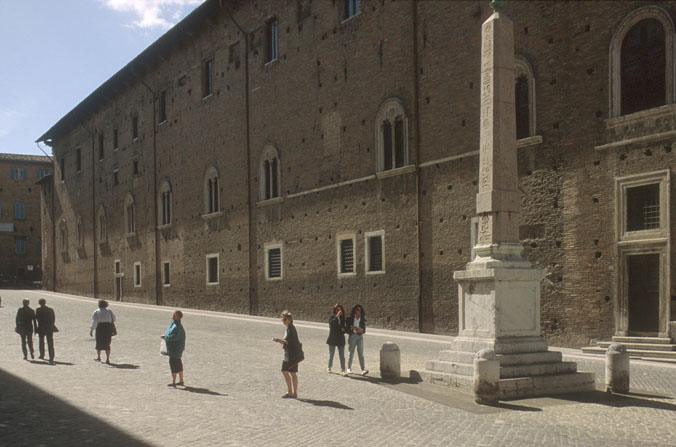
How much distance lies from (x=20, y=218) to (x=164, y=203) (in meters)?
37.5

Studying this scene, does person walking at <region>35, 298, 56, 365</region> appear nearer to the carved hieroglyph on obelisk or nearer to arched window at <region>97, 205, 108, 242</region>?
the carved hieroglyph on obelisk

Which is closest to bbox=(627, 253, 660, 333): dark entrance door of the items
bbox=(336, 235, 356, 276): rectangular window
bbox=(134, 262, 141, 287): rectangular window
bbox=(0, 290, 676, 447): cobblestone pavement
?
bbox=(0, 290, 676, 447): cobblestone pavement

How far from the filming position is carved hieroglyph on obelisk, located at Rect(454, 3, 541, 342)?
1019 cm

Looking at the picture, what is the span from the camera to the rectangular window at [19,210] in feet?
219

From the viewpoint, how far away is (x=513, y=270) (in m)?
10.2

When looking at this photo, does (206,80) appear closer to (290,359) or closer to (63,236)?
(63,236)

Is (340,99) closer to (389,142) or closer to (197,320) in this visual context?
(389,142)

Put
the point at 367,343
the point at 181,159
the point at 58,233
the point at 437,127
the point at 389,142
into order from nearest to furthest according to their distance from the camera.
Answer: the point at 367,343, the point at 437,127, the point at 389,142, the point at 181,159, the point at 58,233

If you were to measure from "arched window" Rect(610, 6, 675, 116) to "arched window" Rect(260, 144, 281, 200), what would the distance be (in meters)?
13.6

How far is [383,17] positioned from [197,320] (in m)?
11.5

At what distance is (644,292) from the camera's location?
1480 cm

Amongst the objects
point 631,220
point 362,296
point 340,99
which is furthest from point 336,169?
point 631,220

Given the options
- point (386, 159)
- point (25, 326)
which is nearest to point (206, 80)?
point (386, 159)

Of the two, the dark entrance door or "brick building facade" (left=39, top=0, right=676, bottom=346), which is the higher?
"brick building facade" (left=39, top=0, right=676, bottom=346)
